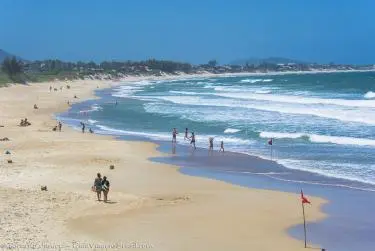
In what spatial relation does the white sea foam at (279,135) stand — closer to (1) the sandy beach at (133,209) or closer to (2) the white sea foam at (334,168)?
(2) the white sea foam at (334,168)

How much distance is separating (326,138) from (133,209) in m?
17.3

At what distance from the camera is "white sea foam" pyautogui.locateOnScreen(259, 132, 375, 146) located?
99.8ft

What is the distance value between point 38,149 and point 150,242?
16726 mm

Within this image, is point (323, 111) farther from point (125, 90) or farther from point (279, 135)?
point (125, 90)

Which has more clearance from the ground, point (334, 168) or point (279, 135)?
point (334, 168)

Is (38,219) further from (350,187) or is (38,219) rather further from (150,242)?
(350,187)

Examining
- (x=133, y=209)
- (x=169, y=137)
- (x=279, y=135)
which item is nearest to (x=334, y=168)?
(x=133, y=209)

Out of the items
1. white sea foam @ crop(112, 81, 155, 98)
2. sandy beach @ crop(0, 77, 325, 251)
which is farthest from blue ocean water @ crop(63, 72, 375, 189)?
white sea foam @ crop(112, 81, 155, 98)

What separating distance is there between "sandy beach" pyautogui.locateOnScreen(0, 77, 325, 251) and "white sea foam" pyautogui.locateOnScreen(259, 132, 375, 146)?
9.57m

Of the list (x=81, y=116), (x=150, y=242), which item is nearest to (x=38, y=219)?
(x=150, y=242)

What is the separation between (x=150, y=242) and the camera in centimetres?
1408

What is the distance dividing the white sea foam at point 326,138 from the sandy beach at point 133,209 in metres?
9.57

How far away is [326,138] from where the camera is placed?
1272 inches

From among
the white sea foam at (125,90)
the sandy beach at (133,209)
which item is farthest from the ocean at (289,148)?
the white sea foam at (125,90)
